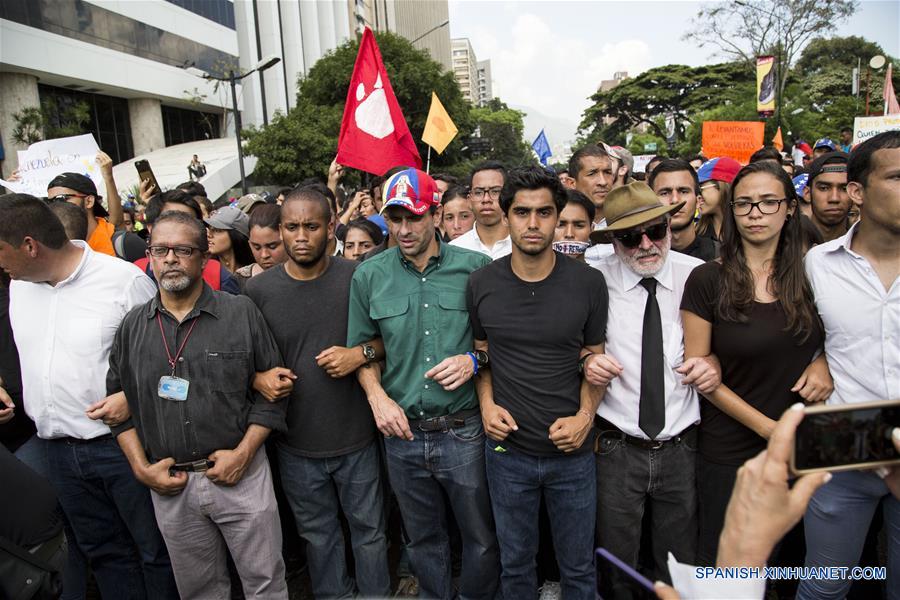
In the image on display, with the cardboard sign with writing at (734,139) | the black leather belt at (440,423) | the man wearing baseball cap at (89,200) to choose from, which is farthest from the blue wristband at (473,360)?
the cardboard sign with writing at (734,139)

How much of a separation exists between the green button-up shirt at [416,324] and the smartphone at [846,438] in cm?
187

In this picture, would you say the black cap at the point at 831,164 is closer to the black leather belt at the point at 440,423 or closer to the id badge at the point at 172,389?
the black leather belt at the point at 440,423

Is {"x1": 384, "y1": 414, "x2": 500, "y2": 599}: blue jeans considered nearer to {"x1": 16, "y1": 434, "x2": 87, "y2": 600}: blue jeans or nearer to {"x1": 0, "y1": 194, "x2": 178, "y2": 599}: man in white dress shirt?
{"x1": 0, "y1": 194, "x2": 178, "y2": 599}: man in white dress shirt

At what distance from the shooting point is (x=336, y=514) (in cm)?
321

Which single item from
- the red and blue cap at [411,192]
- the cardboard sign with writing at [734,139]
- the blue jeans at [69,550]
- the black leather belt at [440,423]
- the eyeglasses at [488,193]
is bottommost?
the blue jeans at [69,550]

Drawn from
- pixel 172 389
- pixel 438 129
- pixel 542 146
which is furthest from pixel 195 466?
pixel 542 146

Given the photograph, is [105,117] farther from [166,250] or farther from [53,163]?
[166,250]

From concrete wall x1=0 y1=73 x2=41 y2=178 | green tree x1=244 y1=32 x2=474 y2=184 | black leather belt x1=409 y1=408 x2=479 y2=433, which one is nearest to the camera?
black leather belt x1=409 y1=408 x2=479 y2=433

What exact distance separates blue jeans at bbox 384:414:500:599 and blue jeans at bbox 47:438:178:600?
1416 millimetres

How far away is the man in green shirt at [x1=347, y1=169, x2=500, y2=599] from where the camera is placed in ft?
9.47

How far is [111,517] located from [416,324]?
2.07m

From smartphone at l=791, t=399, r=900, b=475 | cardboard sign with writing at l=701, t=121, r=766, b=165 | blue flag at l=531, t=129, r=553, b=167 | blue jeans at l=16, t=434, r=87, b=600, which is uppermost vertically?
blue flag at l=531, t=129, r=553, b=167

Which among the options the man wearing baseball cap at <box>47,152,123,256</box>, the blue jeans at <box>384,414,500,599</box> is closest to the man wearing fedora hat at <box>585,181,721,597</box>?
the blue jeans at <box>384,414,500,599</box>

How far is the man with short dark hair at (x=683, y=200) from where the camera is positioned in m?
3.80
